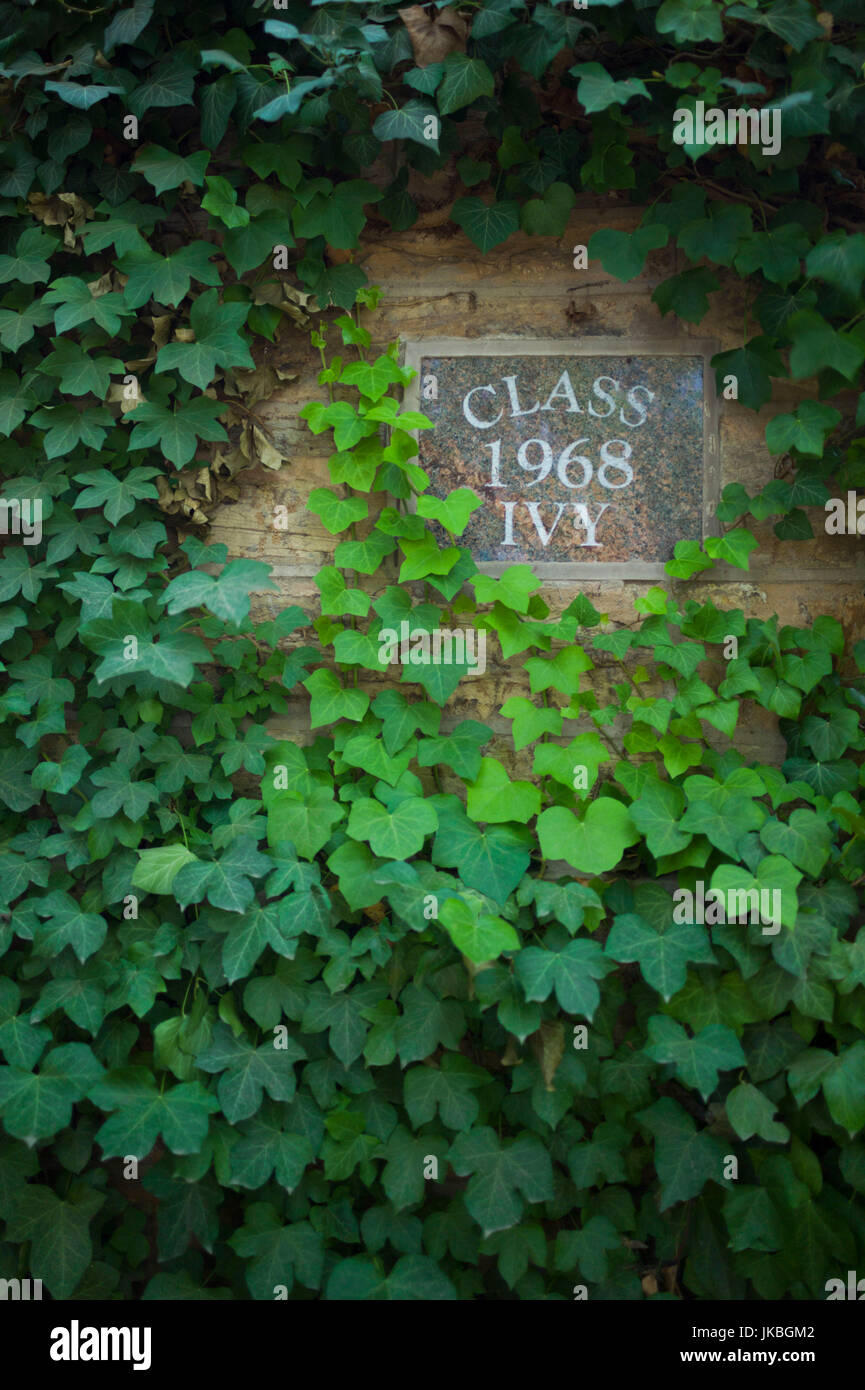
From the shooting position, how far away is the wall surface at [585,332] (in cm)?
229

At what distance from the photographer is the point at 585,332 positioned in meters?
2.32

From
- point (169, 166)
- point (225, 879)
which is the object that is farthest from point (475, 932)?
point (169, 166)

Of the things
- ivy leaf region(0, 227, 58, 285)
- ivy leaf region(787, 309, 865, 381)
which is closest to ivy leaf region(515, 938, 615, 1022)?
ivy leaf region(787, 309, 865, 381)

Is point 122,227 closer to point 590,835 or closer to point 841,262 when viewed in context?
point 841,262

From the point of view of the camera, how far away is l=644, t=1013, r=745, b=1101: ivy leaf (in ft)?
6.27

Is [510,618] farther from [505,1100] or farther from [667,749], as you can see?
[505,1100]

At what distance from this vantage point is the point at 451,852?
2100 millimetres

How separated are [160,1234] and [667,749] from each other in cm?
166

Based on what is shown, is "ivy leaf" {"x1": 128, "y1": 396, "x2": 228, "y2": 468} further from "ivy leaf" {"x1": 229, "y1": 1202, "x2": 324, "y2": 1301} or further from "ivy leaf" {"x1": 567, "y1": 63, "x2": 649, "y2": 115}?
Answer: "ivy leaf" {"x1": 229, "y1": 1202, "x2": 324, "y2": 1301}

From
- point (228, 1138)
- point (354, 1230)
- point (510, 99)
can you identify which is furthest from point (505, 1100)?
point (510, 99)

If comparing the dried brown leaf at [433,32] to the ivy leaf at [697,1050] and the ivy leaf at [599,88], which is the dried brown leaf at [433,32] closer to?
the ivy leaf at [599,88]

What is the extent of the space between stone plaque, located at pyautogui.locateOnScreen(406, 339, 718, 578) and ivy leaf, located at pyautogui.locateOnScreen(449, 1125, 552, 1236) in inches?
53.6

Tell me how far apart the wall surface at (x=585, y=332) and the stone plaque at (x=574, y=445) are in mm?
49

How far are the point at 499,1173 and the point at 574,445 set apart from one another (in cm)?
174
